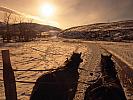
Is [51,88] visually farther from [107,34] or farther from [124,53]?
[107,34]

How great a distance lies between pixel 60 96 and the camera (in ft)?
26.9

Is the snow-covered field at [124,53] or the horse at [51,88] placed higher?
the horse at [51,88]

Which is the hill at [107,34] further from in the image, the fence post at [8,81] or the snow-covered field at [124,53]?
the fence post at [8,81]

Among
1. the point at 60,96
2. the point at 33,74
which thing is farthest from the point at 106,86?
the point at 33,74

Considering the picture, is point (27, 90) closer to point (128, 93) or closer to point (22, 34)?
point (128, 93)

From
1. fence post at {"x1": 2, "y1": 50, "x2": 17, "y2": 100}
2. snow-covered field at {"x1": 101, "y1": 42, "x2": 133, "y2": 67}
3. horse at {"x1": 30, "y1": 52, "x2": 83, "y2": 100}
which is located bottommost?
snow-covered field at {"x1": 101, "y1": 42, "x2": 133, "y2": 67}

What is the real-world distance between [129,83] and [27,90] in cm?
454

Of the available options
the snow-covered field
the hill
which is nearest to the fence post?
the snow-covered field

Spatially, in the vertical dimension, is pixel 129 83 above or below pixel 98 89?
below

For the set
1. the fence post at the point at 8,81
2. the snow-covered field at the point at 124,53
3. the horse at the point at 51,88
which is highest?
the fence post at the point at 8,81

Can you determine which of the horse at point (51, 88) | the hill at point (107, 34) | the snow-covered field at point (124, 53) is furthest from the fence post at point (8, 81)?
the hill at point (107, 34)

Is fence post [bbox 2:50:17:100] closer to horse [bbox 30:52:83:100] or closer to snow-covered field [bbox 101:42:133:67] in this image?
horse [bbox 30:52:83:100]

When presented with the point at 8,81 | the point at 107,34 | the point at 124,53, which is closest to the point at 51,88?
the point at 8,81

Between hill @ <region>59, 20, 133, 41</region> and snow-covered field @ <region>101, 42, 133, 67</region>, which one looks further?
hill @ <region>59, 20, 133, 41</region>
